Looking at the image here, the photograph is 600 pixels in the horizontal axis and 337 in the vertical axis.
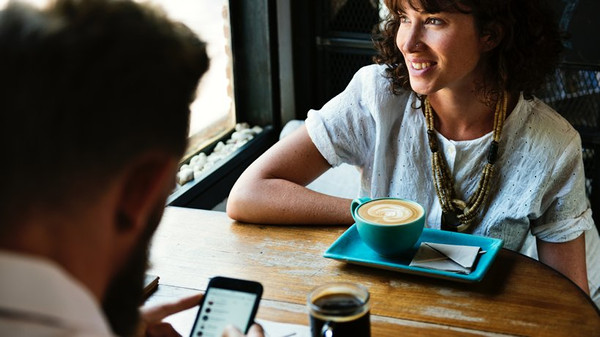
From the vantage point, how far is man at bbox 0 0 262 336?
621 millimetres

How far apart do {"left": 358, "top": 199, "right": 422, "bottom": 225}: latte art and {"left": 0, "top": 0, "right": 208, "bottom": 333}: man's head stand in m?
0.83

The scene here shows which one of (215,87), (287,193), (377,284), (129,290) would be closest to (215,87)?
(215,87)

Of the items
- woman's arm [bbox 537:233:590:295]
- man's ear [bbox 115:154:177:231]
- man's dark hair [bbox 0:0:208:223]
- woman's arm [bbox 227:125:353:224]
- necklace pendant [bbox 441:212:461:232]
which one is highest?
man's dark hair [bbox 0:0:208:223]

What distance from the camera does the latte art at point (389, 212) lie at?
4.91 feet

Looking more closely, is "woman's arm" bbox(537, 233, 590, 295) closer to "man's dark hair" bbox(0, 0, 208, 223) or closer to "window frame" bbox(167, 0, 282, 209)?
"man's dark hair" bbox(0, 0, 208, 223)

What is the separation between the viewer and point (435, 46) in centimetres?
176

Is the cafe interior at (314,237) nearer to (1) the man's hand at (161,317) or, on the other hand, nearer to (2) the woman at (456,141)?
(1) the man's hand at (161,317)

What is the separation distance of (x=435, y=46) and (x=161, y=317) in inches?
36.9

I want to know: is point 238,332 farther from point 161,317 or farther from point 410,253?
point 410,253

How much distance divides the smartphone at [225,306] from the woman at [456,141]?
0.49 metres

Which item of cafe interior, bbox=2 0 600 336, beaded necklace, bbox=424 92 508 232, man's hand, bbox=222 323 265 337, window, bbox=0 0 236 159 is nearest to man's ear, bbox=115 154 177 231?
cafe interior, bbox=2 0 600 336

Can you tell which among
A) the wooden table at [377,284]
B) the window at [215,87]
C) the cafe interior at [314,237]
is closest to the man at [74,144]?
the cafe interior at [314,237]

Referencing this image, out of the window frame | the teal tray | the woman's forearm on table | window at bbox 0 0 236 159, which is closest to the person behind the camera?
the teal tray

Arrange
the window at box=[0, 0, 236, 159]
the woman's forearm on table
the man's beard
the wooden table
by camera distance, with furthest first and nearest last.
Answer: the window at box=[0, 0, 236, 159]
the woman's forearm on table
the wooden table
the man's beard
